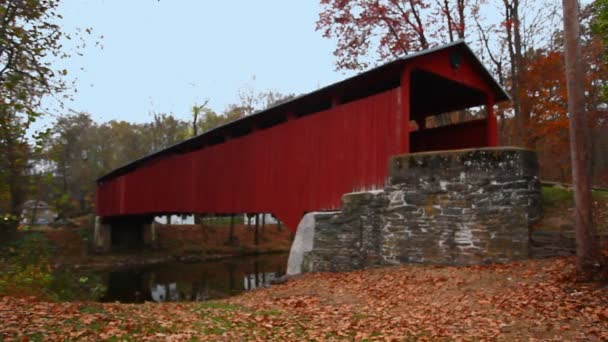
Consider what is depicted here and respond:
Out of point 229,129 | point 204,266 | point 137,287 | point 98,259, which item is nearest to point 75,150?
point 98,259

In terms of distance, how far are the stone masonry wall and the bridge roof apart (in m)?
2.21

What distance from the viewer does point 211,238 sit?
29141 millimetres

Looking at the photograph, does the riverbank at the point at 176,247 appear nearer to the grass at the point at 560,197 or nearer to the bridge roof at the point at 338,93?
the bridge roof at the point at 338,93

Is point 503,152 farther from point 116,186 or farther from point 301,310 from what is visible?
point 116,186

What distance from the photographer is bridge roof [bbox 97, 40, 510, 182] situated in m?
10.1

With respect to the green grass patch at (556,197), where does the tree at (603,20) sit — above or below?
above

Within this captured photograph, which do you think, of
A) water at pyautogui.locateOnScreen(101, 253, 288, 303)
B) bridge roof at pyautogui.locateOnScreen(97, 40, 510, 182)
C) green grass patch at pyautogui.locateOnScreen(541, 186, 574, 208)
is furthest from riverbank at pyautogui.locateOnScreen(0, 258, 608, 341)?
water at pyautogui.locateOnScreen(101, 253, 288, 303)

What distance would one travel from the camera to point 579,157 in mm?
6418

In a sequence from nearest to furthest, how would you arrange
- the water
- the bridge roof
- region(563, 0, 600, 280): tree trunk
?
region(563, 0, 600, 280): tree trunk < the bridge roof < the water

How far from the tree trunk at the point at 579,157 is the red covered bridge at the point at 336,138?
3.36m

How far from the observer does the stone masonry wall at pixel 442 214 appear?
320 inches

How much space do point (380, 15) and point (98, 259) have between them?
19.2m

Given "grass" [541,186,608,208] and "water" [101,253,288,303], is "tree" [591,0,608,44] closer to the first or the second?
"grass" [541,186,608,208]

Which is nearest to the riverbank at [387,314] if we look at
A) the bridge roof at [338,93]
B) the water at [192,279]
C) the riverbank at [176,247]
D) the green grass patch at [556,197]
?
the green grass patch at [556,197]
